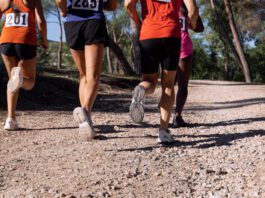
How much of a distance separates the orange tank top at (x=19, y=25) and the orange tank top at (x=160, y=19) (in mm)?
1632

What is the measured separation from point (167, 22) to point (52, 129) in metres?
2.27

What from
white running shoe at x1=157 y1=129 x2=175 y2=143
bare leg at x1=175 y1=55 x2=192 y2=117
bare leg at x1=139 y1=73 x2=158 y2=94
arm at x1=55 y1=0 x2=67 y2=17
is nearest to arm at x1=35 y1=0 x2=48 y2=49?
arm at x1=55 y1=0 x2=67 y2=17

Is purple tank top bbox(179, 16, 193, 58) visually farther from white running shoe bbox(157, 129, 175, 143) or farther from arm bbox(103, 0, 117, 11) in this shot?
white running shoe bbox(157, 129, 175, 143)

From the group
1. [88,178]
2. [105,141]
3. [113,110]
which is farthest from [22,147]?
[113,110]

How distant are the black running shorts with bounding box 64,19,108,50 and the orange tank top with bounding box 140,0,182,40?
1.40 ft

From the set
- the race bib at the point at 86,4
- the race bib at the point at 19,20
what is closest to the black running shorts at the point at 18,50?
the race bib at the point at 19,20

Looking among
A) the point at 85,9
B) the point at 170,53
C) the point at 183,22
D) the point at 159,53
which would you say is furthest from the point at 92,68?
the point at 183,22

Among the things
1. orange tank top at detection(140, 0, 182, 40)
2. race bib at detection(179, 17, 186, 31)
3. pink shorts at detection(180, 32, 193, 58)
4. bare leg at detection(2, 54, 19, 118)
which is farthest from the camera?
pink shorts at detection(180, 32, 193, 58)

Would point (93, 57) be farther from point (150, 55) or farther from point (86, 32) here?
point (150, 55)

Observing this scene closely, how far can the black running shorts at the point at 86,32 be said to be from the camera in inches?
194

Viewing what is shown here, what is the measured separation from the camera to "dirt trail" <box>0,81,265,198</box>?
11.7 ft

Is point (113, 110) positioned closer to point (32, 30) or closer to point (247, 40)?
point (32, 30)

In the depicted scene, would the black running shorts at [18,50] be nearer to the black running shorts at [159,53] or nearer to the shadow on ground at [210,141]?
the black running shorts at [159,53]

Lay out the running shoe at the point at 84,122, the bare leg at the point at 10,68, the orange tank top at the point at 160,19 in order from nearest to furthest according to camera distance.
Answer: the running shoe at the point at 84,122, the orange tank top at the point at 160,19, the bare leg at the point at 10,68
